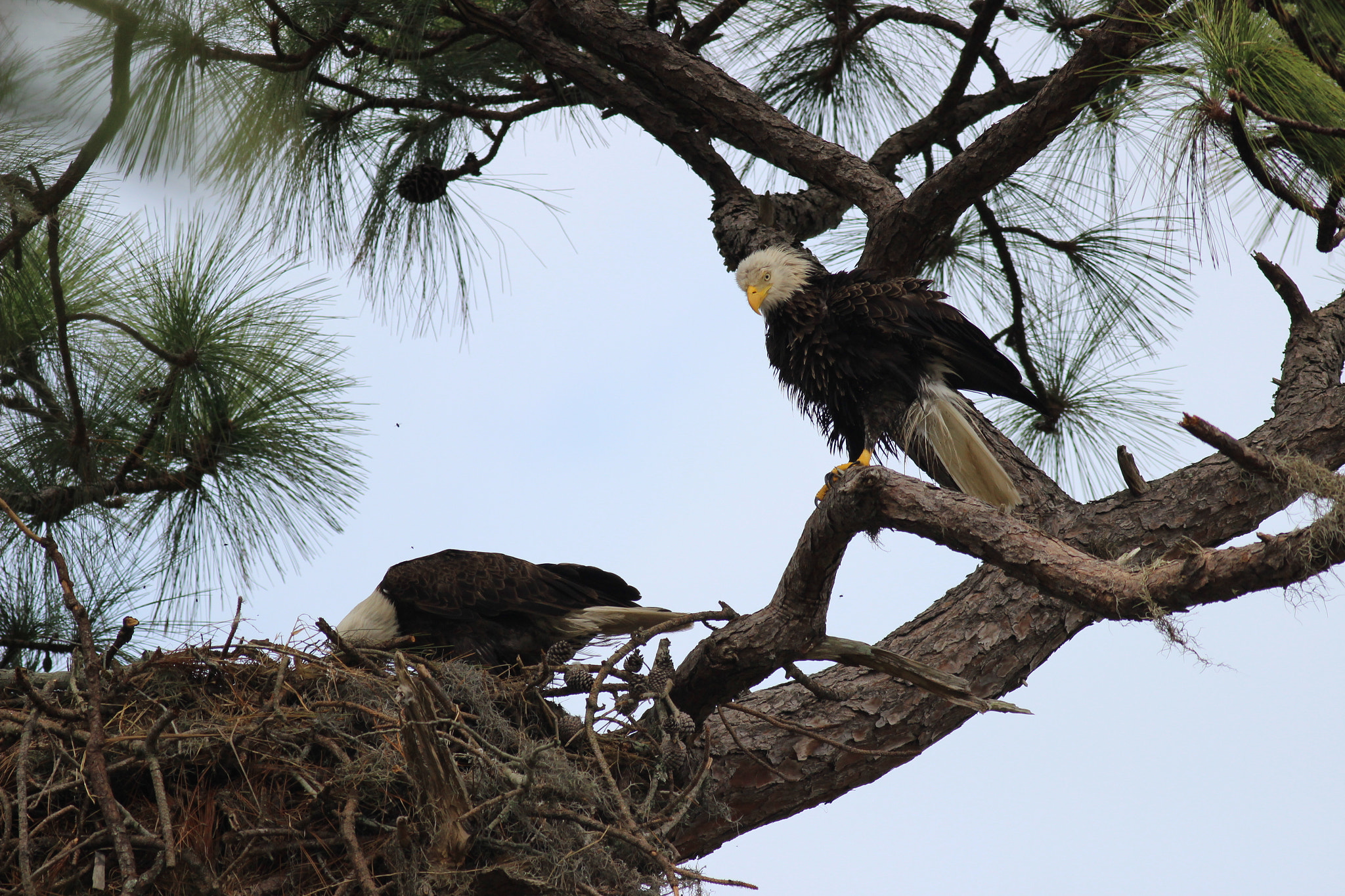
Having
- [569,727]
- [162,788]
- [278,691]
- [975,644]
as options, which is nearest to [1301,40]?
[975,644]

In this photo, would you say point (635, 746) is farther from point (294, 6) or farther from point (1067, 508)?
point (294, 6)

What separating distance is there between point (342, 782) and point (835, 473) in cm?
163

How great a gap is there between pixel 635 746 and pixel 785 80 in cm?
294

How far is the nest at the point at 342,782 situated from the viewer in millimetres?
2316

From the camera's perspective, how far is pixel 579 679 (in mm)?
2805

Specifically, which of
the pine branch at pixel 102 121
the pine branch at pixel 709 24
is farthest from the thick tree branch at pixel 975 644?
the pine branch at pixel 709 24

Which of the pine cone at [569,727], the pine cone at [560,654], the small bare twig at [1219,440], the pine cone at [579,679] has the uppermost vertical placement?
the pine cone at [560,654]

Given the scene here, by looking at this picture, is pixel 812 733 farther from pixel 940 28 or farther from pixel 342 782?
pixel 940 28

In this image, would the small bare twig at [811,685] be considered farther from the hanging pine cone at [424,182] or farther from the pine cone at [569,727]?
the hanging pine cone at [424,182]

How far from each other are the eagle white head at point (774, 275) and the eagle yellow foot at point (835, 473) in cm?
58

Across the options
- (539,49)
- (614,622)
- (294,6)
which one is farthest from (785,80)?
(614,622)

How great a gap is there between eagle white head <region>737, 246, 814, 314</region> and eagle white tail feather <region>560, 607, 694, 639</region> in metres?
1.12

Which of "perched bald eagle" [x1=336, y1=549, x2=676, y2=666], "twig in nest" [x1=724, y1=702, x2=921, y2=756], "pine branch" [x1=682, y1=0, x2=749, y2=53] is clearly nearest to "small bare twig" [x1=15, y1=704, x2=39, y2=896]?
"perched bald eagle" [x1=336, y1=549, x2=676, y2=666]

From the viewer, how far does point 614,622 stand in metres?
3.49
